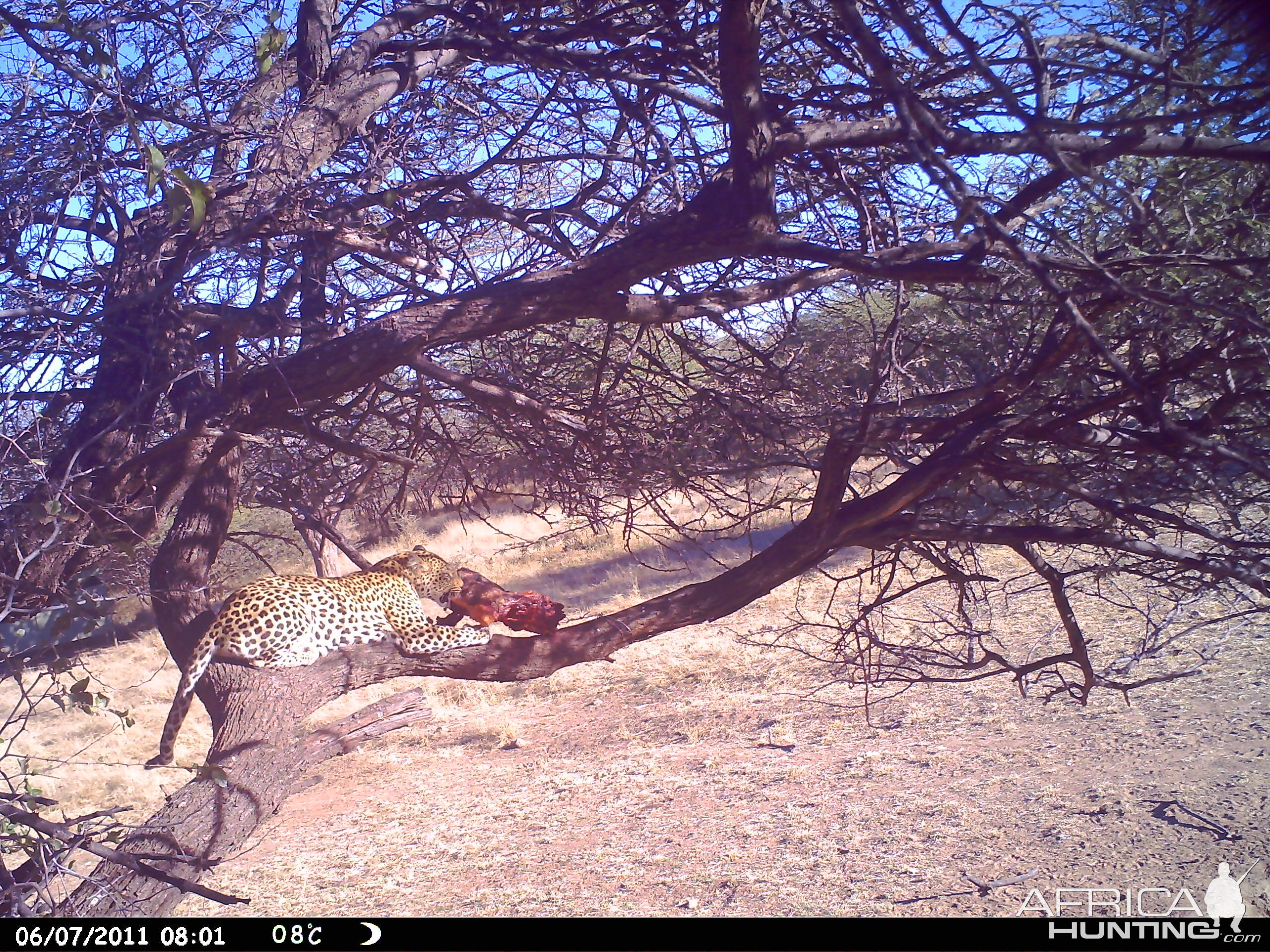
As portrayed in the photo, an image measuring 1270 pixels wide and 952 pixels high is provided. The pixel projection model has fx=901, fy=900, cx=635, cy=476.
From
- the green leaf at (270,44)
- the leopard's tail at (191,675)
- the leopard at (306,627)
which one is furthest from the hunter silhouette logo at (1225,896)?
the green leaf at (270,44)

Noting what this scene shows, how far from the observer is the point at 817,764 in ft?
27.1

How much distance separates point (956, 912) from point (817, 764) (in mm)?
3247

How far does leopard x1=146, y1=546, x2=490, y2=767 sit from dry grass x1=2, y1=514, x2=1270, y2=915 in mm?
742

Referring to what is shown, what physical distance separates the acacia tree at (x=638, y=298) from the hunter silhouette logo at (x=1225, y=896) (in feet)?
4.57

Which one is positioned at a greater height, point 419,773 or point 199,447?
point 199,447

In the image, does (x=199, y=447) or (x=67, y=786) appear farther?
(x=67, y=786)

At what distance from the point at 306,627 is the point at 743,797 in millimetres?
4786

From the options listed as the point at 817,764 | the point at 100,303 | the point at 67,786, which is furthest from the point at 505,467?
the point at 67,786

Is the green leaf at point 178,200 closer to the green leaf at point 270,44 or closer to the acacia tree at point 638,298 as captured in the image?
the acacia tree at point 638,298

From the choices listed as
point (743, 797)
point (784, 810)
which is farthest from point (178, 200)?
point (743, 797)

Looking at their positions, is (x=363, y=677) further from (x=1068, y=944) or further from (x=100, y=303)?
(x=1068, y=944)

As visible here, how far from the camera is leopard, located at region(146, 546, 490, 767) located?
3.92 meters

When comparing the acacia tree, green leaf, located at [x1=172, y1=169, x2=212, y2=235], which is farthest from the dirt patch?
green leaf, located at [x1=172, y1=169, x2=212, y2=235]

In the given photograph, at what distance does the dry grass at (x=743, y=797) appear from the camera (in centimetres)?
566
